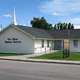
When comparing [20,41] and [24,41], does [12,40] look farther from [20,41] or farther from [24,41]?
[24,41]

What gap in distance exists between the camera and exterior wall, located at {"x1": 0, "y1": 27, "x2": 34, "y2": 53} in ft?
132

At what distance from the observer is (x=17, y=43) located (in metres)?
41.3

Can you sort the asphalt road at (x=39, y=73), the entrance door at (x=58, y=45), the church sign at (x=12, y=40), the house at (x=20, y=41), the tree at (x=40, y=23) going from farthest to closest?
the tree at (x=40, y=23) → the entrance door at (x=58, y=45) → the church sign at (x=12, y=40) → the house at (x=20, y=41) → the asphalt road at (x=39, y=73)

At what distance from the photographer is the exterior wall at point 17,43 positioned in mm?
40250

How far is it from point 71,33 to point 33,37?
1189 cm

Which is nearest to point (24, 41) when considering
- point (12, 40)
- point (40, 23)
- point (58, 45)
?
point (12, 40)

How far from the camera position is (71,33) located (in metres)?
48.7

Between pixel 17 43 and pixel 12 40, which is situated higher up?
pixel 12 40

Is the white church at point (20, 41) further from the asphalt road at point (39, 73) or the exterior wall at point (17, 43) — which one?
the asphalt road at point (39, 73)

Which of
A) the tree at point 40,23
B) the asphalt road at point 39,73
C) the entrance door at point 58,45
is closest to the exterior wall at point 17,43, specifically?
the entrance door at point 58,45

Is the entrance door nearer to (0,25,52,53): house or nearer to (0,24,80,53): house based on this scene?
(0,24,80,53): house

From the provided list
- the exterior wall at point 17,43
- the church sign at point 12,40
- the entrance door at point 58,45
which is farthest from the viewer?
the entrance door at point 58,45

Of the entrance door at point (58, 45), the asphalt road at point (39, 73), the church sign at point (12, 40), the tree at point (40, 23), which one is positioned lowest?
the asphalt road at point (39, 73)

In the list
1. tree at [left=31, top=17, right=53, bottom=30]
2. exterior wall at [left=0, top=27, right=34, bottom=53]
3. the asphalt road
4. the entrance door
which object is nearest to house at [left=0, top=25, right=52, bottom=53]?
exterior wall at [left=0, top=27, right=34, bottom=53]
